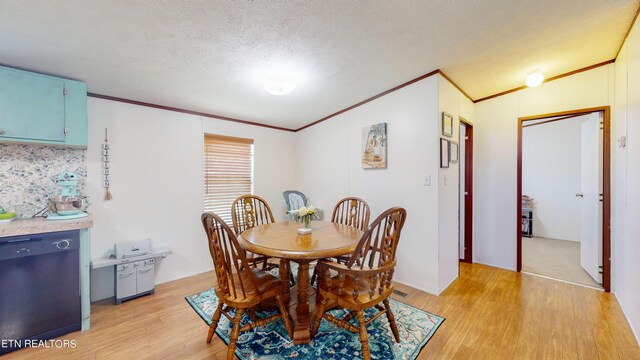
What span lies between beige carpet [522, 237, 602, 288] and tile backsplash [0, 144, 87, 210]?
18.1 feet

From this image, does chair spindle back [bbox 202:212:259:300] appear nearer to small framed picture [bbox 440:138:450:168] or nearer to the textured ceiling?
the textured ceiling

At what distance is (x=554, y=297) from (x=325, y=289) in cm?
249

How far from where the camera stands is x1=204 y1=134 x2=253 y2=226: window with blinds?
3.47m

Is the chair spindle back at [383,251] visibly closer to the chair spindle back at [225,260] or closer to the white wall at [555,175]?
the chair spindle back at [225,260]

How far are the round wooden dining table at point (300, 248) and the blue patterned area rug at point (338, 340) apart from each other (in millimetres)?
112

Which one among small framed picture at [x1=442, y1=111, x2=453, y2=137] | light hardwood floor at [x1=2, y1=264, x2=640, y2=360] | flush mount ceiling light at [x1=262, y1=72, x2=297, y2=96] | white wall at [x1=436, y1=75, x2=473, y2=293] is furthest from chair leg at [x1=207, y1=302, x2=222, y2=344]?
small framed picture at [x1=442, y1=111, x2=453, y2=137]

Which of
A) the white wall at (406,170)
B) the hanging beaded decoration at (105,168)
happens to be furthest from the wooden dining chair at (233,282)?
the hanging beaded decoration at (105,168)

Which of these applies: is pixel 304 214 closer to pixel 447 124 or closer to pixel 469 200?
pixel 447 124

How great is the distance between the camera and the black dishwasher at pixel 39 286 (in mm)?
1726

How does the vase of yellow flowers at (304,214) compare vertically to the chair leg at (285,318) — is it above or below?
above

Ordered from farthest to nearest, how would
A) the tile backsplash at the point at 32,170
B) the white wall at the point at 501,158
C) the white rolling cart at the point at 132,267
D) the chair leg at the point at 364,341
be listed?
1. the white wall at the point at 501,158
2. the white rolling cart at the point at 132,267
3. the tile backsplash at the point at 32,170
4. the chair leg at the point at 364,341

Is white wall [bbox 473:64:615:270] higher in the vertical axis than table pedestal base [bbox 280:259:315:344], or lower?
higher

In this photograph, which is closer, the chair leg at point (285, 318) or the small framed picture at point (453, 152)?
the chair leg at point (285, 318)

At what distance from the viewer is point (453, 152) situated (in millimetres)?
2842
